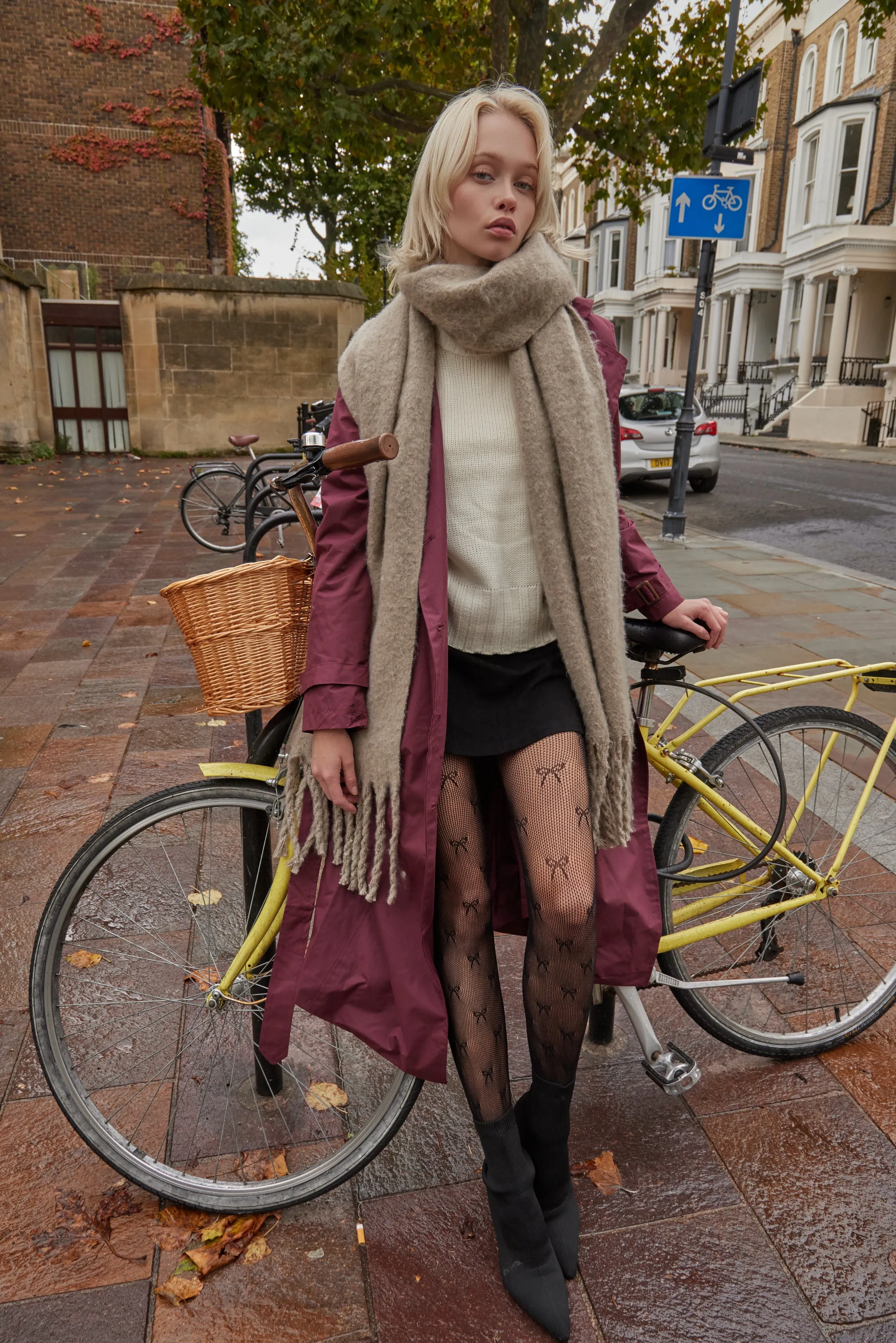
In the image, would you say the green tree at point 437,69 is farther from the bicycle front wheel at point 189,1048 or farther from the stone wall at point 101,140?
the stone wall at point 101,140

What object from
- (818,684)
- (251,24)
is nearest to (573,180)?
(251,24)

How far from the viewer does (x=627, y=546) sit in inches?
76.2

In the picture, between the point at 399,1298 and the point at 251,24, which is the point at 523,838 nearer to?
the point at 399,1298

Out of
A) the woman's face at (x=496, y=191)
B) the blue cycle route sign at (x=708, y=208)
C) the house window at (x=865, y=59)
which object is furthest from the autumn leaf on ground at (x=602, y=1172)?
the house window at (x=865, y=59)

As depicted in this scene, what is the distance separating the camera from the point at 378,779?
5.47 ft

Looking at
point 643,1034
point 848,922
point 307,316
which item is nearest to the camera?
point 643,1034

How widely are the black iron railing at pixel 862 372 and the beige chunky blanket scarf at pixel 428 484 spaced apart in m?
28.6

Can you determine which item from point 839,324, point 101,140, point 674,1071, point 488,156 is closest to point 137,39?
point 101,140

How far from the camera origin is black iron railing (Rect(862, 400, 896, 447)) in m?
24.2

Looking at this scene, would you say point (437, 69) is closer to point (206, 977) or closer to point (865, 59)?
point (206, 977)

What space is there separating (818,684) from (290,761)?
3936 millimetres

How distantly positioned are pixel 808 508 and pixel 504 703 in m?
11.8

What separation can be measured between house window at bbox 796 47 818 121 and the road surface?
19666 millimetres

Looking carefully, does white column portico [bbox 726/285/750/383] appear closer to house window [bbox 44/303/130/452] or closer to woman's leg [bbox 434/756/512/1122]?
house window [bbox 44/303/130/452]
